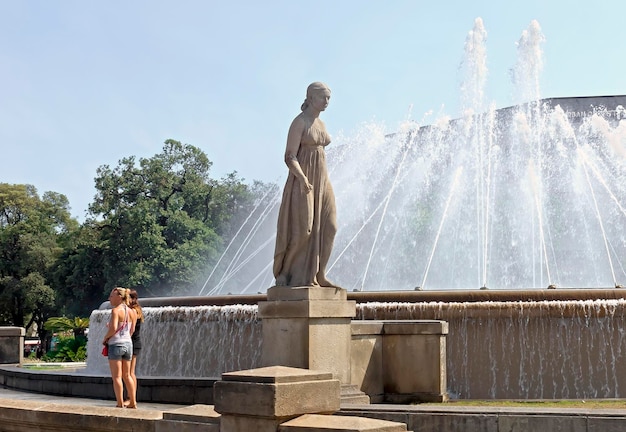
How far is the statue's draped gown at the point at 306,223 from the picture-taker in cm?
1029

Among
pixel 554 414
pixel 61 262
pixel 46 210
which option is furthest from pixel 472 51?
pixel 46 210

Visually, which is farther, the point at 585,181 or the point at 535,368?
the point at 585,181

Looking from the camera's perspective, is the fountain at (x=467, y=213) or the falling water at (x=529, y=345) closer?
the falling water at (x=529, y=345)

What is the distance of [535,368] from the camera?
12.1 metres

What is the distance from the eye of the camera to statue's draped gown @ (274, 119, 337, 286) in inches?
405

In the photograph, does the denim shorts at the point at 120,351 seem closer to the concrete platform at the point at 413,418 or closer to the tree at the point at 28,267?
the concrete platform at the point at 413,418

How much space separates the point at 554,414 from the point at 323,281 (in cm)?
346

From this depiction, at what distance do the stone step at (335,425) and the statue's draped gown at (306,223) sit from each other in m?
4.62

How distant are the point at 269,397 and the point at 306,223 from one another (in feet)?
15.7

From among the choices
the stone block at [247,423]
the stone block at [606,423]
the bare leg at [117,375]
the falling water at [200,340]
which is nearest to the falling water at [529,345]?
the falling water at [200,340]

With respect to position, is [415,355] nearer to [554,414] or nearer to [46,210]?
[554,414]

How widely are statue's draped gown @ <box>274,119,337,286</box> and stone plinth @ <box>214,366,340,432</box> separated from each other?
430 cm

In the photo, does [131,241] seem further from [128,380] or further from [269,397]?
[269,397]

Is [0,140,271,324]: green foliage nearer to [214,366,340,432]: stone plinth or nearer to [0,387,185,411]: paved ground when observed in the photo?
[0,387,185,411]: paved ground
